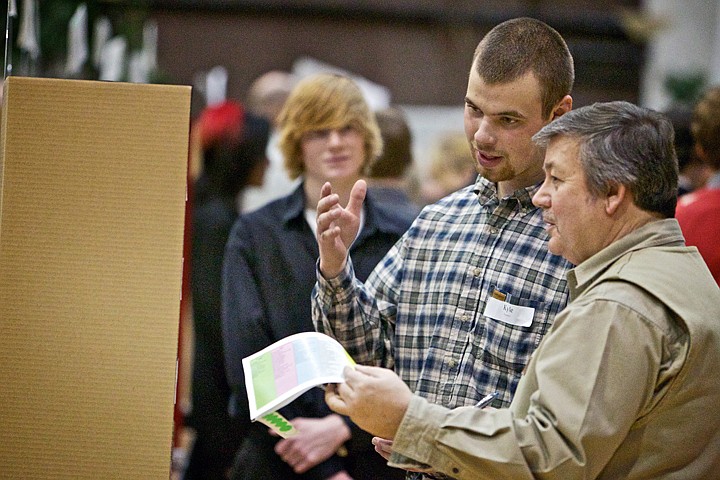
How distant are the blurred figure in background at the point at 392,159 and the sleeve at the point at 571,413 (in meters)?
1.90

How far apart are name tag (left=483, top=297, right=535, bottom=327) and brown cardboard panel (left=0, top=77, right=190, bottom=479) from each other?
587mm

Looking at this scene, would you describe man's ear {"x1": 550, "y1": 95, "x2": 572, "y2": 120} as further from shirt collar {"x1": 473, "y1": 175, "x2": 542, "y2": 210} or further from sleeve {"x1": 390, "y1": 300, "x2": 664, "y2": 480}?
sleeve {"x1": 390, "y1": 300, "x2": 664, "y2": 480}

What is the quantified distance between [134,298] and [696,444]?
3.28 ft

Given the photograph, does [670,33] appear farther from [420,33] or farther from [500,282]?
[500,282]

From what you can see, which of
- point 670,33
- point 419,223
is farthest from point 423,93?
point 419,223

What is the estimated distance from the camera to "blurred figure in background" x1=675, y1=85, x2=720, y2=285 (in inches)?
97.8

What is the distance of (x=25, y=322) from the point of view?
1.72 m

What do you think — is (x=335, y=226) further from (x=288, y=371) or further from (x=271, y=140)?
(x=271, y=140)

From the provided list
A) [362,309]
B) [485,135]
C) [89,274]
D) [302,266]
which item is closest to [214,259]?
[302,266]

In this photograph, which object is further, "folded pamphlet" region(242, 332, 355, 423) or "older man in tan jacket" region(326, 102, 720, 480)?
"folded pamphlet" region(242, 332, 355, 423)

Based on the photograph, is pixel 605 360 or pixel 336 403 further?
pixel 336 403

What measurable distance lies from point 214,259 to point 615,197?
2.52m

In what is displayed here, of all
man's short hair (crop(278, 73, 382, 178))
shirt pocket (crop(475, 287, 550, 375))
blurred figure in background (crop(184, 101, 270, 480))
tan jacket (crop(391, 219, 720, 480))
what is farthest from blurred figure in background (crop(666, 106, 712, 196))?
tan jacket (crop(391, 219, 720, 480))

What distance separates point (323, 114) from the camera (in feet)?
8.65
